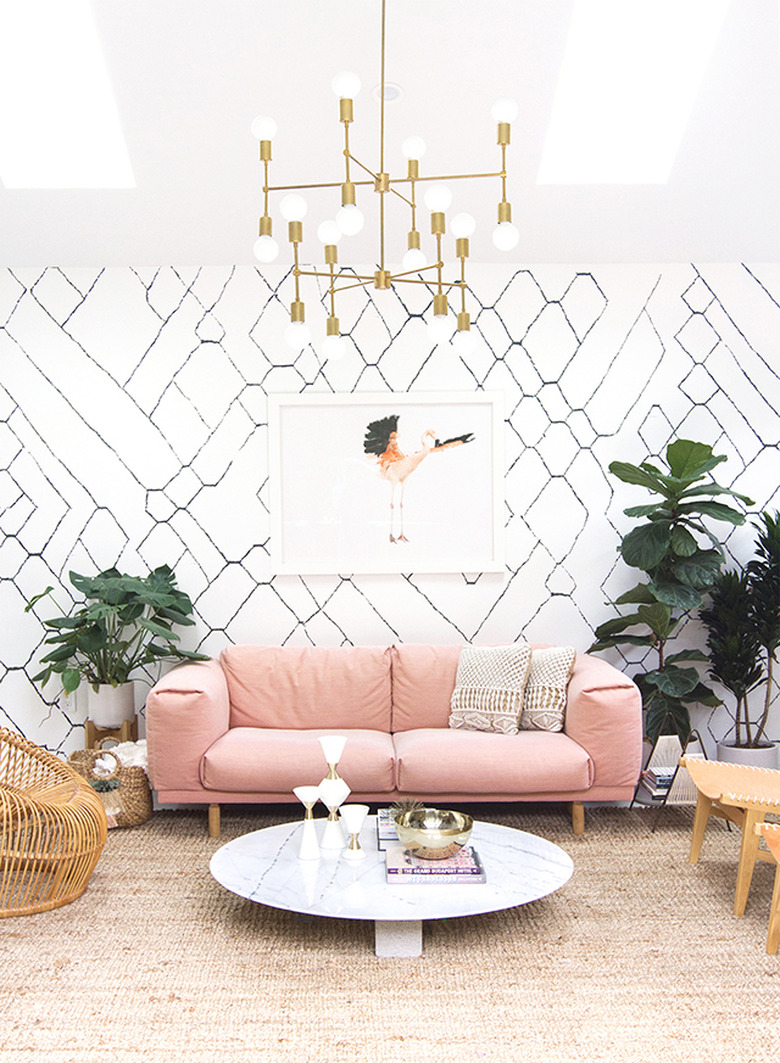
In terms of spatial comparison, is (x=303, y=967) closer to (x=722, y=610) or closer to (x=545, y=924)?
(x=545, y=924)

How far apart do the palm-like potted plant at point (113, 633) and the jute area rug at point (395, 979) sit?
3.65 feet

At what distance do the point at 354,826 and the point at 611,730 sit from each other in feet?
4.66

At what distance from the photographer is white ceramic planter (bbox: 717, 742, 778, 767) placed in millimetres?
4520

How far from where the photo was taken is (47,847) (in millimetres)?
3166

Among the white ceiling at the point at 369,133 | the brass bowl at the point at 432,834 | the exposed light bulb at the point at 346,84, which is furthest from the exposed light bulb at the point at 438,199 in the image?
the brass bowl at the point at 432,834

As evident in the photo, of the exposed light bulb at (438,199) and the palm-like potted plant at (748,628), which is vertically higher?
the exposed light bulb at (438,199)

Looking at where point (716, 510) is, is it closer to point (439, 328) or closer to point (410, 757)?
point (410, 757)

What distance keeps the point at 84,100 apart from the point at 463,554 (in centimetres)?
283

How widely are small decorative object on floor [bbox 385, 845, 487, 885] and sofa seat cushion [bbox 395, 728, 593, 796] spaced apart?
783mm

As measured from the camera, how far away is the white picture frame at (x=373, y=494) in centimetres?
482

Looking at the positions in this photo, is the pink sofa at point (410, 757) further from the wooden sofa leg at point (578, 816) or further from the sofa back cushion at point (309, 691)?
the sofa back cushion at point (309, 691)

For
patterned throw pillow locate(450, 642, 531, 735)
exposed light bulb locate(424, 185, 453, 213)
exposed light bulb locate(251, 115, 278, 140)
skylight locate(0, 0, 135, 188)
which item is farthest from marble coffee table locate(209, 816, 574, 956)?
skylight locate(0, 0, 135, 188)

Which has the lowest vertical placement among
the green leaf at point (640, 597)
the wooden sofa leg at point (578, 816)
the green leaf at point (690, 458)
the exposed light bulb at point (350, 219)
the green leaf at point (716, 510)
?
the wooden sofa leg at point (578, 816)

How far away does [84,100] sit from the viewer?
13.1 feet
